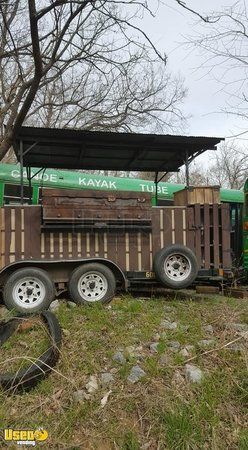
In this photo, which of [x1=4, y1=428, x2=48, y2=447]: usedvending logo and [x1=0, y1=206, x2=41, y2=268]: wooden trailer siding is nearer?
[x1=4, y1=428, x2=48, y2=447]: usedvending logo

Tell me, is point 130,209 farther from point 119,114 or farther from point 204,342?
point 119,114

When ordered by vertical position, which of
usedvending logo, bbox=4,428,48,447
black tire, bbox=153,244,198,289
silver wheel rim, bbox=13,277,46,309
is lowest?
usedvending logo, bbox=4,428,48,447

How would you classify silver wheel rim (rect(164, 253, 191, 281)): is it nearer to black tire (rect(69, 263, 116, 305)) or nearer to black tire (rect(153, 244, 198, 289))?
black tire (rect(153, 244, 198, 289))

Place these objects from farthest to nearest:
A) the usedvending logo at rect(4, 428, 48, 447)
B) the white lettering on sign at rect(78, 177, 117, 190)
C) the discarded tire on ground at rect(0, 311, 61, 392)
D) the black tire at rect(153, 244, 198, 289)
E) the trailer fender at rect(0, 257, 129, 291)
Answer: the white lettering on sign at rect(78, 177, 117, 190) → the black tire at rect(153, 244, 198, 289) → the trailer fender at rect(0, 257, 129, 291) → the discarded tire on ground at rect(0, 311, 61, 392) → the usedvending logo at rect(4, 428, 48, 447)

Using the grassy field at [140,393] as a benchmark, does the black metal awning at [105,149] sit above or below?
above

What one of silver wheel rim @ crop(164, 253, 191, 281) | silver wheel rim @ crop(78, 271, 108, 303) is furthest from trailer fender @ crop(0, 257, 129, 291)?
silver wheel rim @ crop(164, 253, 191, 281)

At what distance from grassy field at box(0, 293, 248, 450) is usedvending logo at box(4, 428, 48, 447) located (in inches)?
2.1

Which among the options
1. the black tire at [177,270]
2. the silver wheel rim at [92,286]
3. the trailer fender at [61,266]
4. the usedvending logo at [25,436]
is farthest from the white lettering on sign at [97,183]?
the usedvending logo at [25,436]

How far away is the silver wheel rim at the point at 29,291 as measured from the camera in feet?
22.3

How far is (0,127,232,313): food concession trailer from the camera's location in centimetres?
701

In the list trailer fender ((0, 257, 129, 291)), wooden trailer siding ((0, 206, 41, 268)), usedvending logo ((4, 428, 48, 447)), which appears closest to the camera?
usedvending logo ((4, 428, 48, 447))

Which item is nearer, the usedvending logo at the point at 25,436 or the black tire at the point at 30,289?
the usedvending logo at the point at 25,436

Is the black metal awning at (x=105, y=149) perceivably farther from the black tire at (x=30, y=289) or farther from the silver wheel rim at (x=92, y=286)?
the silver wheel rim at (x=92, y=286)

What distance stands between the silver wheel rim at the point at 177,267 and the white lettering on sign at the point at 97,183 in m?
6.09
